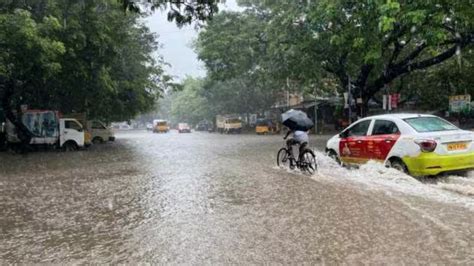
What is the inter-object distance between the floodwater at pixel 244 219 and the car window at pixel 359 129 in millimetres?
937

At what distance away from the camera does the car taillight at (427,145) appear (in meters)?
9.93

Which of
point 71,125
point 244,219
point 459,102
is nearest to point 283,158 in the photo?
point 244,219

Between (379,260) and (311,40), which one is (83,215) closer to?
(379,260)

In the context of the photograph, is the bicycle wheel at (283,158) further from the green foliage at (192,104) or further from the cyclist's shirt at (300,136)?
the green foliage at (192,104)

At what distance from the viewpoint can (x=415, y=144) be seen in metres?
10.2

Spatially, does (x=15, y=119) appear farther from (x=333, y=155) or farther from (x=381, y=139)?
(x=381, y=139)

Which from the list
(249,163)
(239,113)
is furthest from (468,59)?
(239,113)

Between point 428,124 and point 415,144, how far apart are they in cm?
87

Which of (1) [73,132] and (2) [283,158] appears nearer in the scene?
(2) [283,158]

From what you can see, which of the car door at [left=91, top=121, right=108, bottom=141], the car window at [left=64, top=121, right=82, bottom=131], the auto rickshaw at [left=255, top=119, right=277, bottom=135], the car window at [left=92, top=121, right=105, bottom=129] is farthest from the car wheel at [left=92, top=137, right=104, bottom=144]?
the auto rickshaw at [left=255, top=119, right=277, bottom=135]

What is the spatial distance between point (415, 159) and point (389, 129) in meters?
1.22

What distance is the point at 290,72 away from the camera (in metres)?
27.4

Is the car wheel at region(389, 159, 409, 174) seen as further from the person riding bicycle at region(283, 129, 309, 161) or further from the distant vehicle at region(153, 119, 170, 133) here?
the distant vehicle at region(153, 119, 170, 133)

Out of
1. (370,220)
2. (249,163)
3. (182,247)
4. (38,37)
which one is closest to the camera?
(182,247)
